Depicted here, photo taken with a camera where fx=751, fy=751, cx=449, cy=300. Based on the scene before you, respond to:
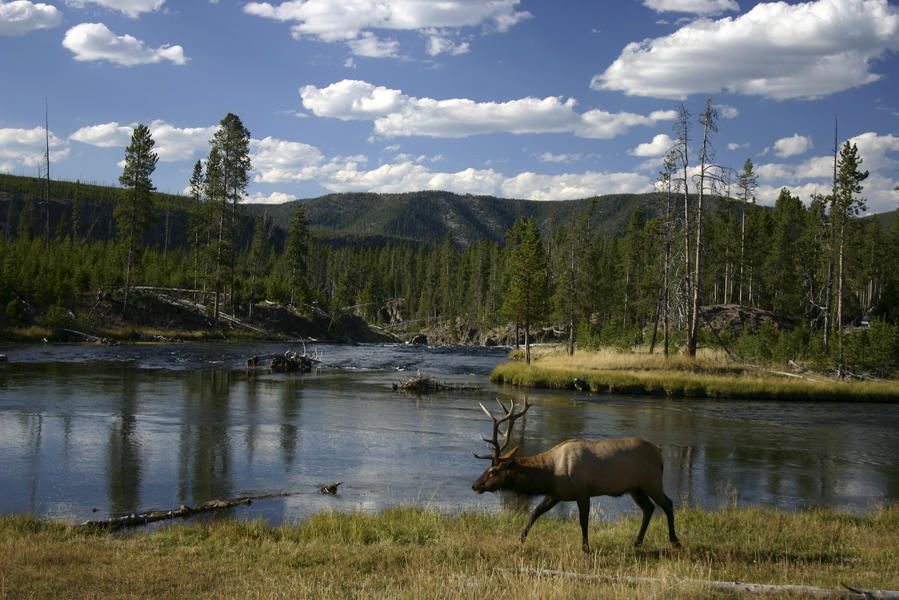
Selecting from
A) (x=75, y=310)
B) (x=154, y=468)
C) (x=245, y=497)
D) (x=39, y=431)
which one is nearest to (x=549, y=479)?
(x=245, y=497)

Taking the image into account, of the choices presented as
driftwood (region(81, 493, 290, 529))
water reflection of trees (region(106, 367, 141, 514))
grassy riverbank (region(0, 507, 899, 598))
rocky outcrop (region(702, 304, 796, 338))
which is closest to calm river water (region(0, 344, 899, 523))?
water reflection of trees (region(106, 367, 141, 514))

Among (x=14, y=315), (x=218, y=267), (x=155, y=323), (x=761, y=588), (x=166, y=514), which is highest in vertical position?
(x=218, y=267)

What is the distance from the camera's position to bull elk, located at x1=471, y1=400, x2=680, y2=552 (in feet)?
35.2

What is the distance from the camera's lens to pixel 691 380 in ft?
127

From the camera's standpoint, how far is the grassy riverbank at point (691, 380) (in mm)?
37719

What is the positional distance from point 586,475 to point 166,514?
768 cm

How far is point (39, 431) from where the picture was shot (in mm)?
22031

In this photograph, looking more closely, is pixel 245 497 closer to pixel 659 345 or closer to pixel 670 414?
pixel 670 414

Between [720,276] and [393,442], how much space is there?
6834cm

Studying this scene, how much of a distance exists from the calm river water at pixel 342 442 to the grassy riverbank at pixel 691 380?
1.90m

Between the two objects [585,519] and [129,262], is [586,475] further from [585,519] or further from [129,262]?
[129,262]

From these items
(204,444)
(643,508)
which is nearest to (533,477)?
(643,508)

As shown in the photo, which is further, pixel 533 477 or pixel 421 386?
pixel 421 386

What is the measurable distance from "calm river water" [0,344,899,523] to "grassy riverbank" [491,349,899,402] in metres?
1.90
